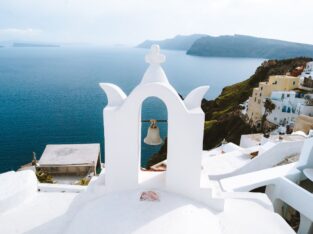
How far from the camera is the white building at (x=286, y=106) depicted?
114ft

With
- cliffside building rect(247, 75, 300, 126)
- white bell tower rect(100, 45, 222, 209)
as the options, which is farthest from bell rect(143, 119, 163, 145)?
cliffside building rect(247, 75, 300, 126)

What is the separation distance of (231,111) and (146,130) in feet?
59.9

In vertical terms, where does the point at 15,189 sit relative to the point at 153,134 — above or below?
below

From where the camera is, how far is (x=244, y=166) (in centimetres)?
1341

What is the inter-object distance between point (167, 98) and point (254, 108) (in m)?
37.1

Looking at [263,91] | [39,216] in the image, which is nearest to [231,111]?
[263,91]

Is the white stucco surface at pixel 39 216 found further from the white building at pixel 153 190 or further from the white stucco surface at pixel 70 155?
the white stucco surface at pixel 70 155

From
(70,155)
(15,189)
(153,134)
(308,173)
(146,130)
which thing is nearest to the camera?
(153,134)

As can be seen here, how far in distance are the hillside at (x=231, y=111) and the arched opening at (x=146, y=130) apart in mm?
240

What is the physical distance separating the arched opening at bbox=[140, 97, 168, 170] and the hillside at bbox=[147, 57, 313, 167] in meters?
0.24

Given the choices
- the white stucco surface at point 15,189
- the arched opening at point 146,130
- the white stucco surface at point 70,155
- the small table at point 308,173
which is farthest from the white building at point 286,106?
the white stucco surface at point 15,189

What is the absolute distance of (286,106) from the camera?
35.6 meters

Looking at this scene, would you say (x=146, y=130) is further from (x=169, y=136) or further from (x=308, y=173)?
(x=169, y=136)

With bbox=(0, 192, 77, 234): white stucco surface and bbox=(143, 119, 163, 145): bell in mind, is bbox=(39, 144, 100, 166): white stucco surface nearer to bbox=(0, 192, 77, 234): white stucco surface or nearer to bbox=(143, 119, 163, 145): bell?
bbox=(0, 192, 77, 234): white stucco surface
